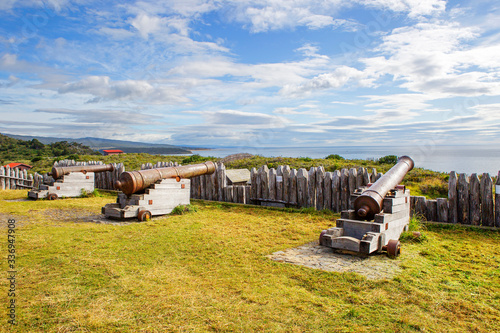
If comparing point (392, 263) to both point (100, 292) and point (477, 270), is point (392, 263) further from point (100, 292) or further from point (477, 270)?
point (100, 292)

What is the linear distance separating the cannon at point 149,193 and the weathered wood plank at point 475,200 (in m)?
7.23

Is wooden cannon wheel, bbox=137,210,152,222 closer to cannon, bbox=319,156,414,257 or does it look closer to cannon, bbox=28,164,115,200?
cannon, bbox=319,156,414,257

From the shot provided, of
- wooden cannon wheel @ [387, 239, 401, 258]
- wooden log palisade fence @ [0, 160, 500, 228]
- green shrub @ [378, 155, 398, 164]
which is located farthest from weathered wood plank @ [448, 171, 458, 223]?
green shrub @ [378, 155, 398, 164]

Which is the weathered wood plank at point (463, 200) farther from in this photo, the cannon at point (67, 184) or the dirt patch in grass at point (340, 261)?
the cannon at point (67, 184)

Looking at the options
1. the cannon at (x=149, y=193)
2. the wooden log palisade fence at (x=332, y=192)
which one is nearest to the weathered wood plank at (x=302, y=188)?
the wooden log palisade fence at (x=332, y=192)

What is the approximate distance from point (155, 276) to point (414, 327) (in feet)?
10.0

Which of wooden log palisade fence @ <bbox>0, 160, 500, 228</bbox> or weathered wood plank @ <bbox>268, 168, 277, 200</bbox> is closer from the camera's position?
wooden log palisade fence @ <bbox>0, 160, 500, 228</bbox>

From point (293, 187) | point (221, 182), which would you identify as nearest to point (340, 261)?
point (293, 187)

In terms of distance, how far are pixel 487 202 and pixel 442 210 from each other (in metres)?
0.89

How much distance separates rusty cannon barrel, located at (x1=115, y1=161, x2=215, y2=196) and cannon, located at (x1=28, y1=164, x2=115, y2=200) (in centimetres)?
494

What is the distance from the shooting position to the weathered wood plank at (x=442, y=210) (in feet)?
25.3

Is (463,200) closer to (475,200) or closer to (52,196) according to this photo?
A: (475,200)

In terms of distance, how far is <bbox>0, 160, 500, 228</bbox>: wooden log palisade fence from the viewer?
291 inches

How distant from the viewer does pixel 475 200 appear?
7.40 m
